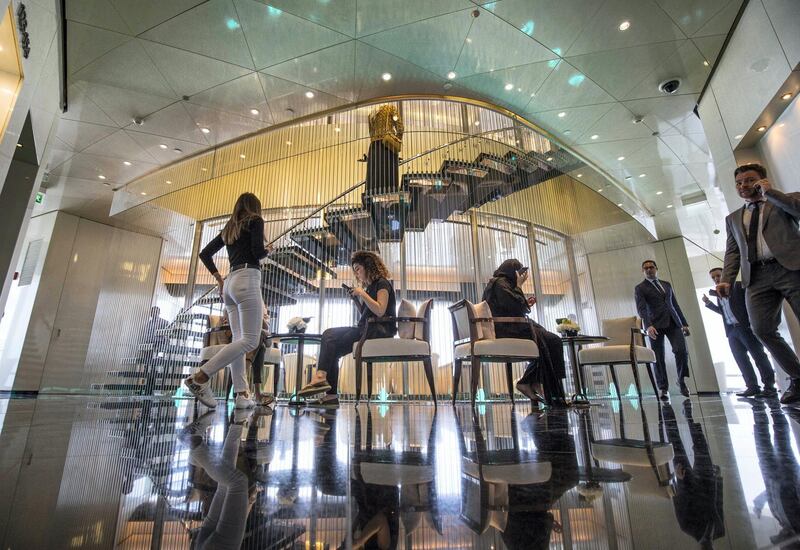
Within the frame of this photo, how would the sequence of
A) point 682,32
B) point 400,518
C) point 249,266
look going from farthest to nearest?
1. point 682,32
2. point 249,266
3. point 400,518

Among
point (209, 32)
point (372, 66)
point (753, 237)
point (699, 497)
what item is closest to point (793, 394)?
point (753, 237)

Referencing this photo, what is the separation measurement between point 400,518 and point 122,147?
7.80 meters

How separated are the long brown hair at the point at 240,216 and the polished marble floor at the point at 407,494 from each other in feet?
5.42

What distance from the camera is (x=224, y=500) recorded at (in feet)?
1.85

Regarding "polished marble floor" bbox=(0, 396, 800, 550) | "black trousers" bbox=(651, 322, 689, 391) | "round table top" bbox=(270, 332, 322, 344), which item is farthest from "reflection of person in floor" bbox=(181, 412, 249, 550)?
"black trousers" bbox=(651, 322, 689, 391)

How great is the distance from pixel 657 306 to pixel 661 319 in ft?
0.58

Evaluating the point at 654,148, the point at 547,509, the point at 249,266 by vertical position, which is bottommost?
the point at 547,509

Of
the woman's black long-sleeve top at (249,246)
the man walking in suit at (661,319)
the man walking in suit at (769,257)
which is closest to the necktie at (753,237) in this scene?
the man walking in suit at (769,257)

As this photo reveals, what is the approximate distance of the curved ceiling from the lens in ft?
14.1

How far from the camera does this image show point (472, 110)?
5984mm

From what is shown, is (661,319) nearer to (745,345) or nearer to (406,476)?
(745,345)

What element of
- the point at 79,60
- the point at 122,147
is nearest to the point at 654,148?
the point at 79,60

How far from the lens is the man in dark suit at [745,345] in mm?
4607

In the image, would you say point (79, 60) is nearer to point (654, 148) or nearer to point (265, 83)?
point (265, 83)
